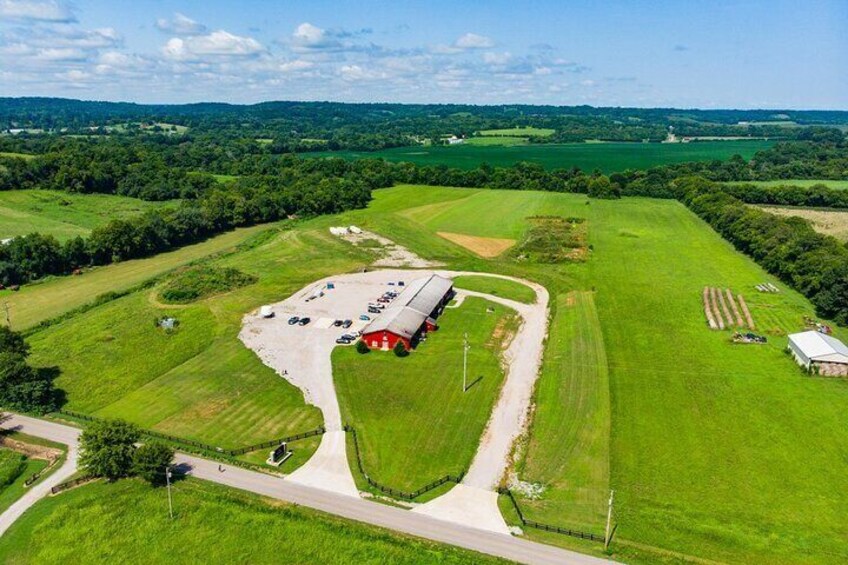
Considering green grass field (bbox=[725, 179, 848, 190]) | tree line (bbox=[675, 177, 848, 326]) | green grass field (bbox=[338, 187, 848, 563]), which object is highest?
green grass field (bbox=[725, 179, 848, 190])

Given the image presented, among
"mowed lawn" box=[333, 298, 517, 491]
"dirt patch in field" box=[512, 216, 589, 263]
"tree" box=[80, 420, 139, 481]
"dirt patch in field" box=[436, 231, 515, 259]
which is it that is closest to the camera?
"tree" box=[80, 420, 139, 481]

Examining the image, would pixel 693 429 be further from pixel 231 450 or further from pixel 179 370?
pixel 179 370

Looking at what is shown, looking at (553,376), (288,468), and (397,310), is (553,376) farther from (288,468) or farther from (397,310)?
(288,468)

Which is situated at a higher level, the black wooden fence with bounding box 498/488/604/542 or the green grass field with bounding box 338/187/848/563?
the green grass field with bounding box 338/187/848/563

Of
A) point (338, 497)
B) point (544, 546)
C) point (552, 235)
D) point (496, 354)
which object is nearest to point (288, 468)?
point (338, 497)

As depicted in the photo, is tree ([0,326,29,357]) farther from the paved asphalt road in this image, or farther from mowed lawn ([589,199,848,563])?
mowed lawn ([589,199,848,563])

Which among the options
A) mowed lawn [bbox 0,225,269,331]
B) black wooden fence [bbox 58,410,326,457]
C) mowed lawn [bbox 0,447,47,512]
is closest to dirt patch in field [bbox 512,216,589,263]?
mowed lawn [bbox 0,225,269,331]

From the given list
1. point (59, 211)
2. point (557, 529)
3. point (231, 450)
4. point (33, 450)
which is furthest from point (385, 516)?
point (59, 211)
